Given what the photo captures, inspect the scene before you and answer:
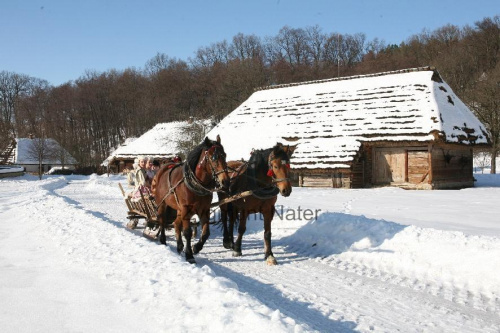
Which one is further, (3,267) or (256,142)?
(256,142)

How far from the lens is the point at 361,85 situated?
26.4 m

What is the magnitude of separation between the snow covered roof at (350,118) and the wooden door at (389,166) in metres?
1.21

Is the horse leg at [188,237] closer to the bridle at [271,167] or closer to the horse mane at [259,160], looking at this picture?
the horse mane at [259,160]

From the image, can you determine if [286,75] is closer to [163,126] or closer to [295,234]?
[163,126]

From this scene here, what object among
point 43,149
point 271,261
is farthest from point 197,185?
point 43,149

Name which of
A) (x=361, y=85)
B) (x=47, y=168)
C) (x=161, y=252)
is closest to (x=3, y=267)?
(x=161, y=252)

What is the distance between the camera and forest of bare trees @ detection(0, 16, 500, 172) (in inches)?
1999

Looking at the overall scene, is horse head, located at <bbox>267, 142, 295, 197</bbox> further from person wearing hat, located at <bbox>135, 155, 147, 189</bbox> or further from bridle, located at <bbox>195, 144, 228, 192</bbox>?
person wearing hat, located at <bbox>135, 155, 147, 189</bbox>

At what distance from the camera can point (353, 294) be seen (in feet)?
17.6

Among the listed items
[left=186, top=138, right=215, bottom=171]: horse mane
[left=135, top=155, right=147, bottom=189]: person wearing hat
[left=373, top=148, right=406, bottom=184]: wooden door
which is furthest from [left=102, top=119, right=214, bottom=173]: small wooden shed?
[left=186, top=138, right=215, bottom=171]: horse mane

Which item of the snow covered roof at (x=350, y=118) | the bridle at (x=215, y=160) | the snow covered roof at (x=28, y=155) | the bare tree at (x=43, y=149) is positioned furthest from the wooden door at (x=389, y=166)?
the snow covered roof at (x=28, y=155)

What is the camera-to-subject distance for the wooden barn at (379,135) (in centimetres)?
2088

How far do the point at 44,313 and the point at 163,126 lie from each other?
144ft

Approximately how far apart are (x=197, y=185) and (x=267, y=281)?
207cm
